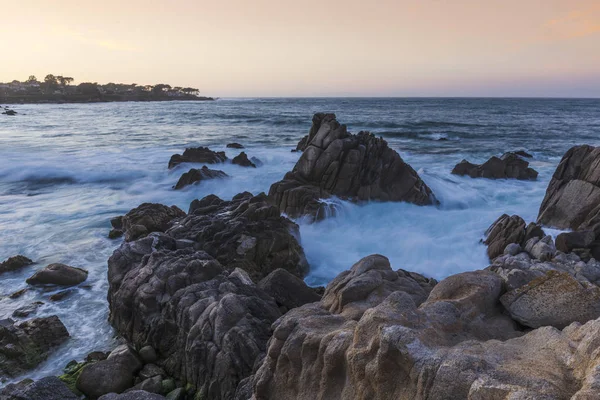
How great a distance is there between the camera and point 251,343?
8195 mm

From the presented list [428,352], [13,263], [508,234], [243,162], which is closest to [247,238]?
[13,263]

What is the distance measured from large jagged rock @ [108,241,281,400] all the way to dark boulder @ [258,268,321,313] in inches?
22.7

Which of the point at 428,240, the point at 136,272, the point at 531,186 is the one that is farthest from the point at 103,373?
the point at 531,186

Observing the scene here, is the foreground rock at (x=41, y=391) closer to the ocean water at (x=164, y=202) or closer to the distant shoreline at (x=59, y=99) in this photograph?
the ocean water at (x=164, y=202)

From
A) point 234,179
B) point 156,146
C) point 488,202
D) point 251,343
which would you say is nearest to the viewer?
point 251,343

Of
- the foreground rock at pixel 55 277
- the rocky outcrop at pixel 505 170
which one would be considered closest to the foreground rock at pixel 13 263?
the foreground rock at pixel 55 277

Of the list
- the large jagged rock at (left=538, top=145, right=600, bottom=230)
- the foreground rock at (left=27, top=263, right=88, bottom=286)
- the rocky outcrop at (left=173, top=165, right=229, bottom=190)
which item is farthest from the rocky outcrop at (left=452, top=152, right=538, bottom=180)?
the foreground rock at (left=27, top=263, right=88, bottom=286)

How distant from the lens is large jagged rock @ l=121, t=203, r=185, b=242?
640 inches

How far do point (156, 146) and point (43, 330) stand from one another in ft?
127

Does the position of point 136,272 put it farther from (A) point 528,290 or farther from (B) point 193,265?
(A) point 528,290

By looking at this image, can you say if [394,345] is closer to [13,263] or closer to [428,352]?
[428,352]

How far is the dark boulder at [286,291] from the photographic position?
10602 mm

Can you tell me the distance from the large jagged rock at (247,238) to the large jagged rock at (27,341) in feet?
15.8

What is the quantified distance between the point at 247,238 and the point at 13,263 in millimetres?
9308
